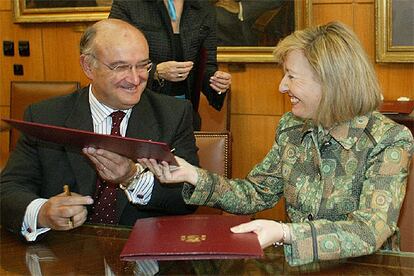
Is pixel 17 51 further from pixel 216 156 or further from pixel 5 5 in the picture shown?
pixel 216 156

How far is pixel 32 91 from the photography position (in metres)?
5.02

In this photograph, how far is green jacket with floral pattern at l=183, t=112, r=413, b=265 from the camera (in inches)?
77.0

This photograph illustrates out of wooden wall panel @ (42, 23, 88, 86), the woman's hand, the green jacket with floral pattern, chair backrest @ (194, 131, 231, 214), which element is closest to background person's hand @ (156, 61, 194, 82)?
chair backrest @ (194, 131, 231, 214)

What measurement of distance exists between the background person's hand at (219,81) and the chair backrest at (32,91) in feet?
3.77

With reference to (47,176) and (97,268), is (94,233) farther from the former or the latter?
(47,176)

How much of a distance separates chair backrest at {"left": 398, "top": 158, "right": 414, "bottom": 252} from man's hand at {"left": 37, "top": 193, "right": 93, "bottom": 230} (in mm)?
1088

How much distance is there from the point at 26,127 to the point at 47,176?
2.02 feet

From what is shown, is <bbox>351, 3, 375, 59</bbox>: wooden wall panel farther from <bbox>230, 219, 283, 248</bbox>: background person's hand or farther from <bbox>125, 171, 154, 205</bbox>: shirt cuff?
<bbox>230, 219, 283, 248</bbox>: background person's hand

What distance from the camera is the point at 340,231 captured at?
197cm

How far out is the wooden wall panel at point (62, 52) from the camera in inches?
244

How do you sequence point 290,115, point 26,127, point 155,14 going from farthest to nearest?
1. point 155,14
2. point 290,115
3. point 26,127

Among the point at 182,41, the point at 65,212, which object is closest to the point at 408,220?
the point at 65,212

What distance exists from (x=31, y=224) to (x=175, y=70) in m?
1.61

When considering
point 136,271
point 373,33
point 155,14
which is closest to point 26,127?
point 136,271
